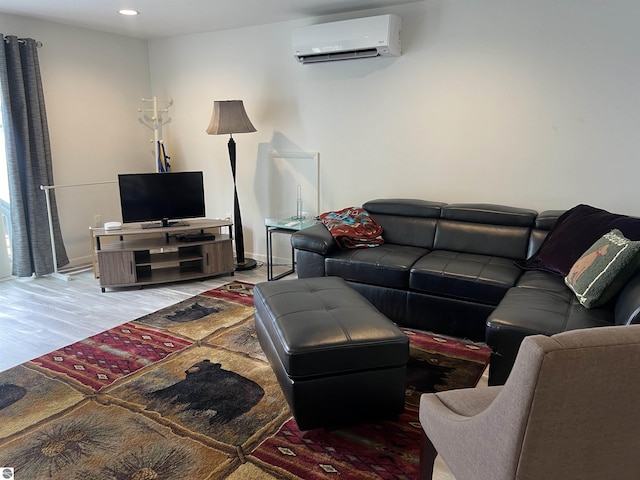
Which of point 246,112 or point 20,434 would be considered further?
point 246,112

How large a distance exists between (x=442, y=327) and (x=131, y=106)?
13.7ft

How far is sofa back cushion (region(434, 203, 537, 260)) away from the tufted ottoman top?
4.61ft

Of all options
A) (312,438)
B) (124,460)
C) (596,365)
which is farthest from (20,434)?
(596,365)

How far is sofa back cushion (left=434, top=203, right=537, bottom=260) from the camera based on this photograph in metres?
3.30

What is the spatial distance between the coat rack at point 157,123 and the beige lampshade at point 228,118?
1075mm

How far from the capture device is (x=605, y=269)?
2.30 metres

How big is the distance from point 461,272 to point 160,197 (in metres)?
2.79

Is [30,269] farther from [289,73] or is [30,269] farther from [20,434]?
[289,73]

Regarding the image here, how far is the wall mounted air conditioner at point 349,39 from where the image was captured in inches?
143

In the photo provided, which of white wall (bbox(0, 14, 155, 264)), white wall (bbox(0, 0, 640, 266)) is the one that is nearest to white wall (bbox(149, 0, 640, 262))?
white wall (bbox(0, 0, 640, 266))

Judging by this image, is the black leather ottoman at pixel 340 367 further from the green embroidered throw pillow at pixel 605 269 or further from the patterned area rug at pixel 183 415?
the green embroidered throw pillow at pixel 605 269

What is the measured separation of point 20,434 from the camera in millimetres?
2080

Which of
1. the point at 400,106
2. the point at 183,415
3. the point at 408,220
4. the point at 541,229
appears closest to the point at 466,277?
the point at 541,229

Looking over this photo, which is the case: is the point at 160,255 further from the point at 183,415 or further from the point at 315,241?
the point at 183,415
